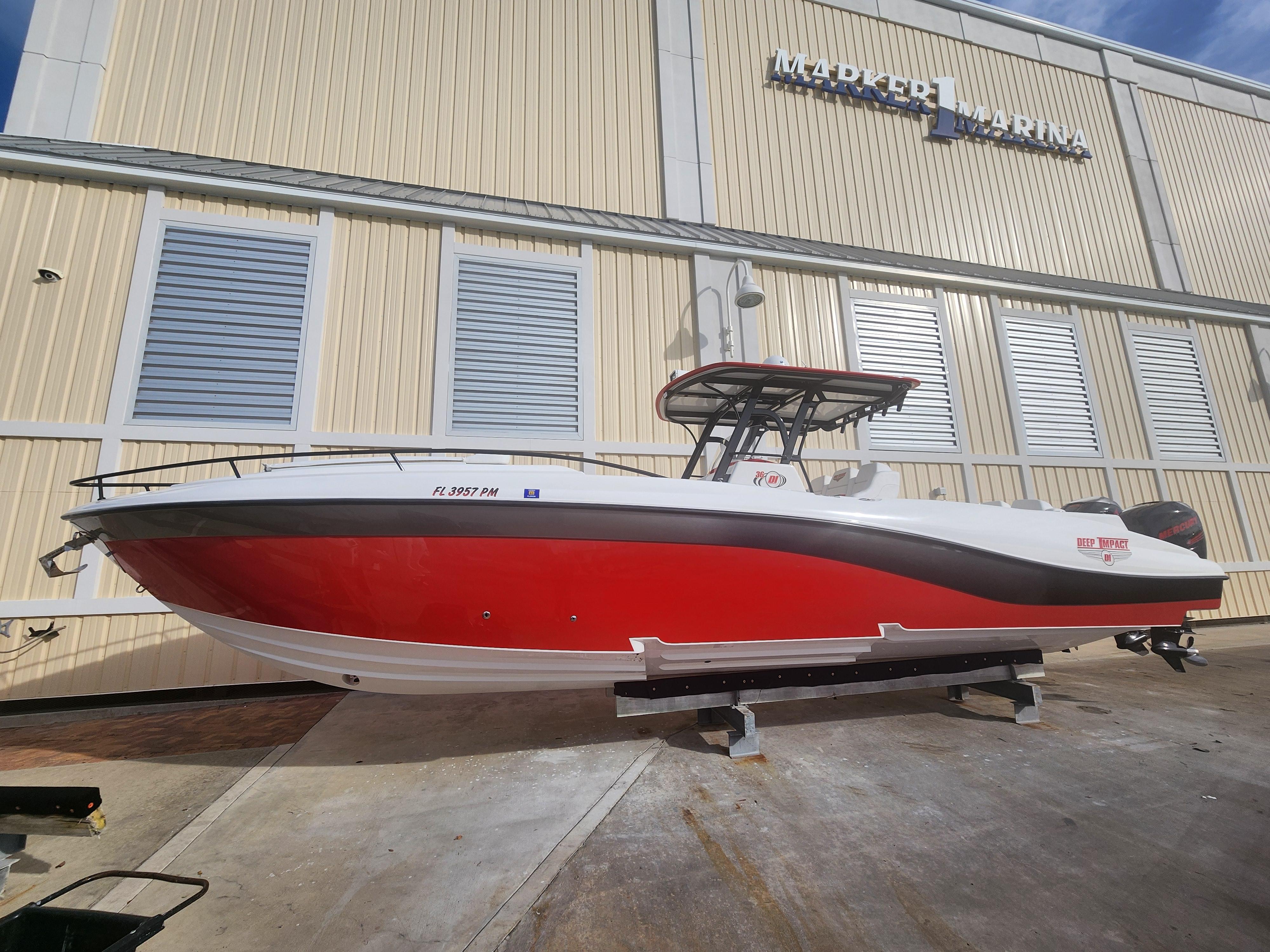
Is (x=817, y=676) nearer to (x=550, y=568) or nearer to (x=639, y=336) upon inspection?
(x=550, y=568)

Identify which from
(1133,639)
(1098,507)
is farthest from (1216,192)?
(1133,639)

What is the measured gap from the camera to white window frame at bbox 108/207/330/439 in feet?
11.1

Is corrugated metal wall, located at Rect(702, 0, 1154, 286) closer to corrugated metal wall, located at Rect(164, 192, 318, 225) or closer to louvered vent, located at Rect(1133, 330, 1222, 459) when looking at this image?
louvered vent, located at Rect(1133, 330, 1222, 459)

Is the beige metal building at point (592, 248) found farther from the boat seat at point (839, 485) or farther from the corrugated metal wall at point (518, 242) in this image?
the boat seat at point (839, 485)

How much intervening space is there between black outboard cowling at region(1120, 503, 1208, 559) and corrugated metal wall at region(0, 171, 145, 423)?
279 inches

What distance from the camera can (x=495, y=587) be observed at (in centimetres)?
194

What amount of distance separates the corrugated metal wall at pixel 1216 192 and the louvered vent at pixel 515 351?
8.96 metres

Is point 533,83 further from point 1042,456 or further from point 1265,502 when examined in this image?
point 1265,502

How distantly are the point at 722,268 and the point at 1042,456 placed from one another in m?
3.98

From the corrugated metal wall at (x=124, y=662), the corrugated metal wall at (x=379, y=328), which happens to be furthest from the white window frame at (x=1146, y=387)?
the corrugated metal wall at (x=124, y=662)

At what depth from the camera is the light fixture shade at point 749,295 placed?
4.25 metres

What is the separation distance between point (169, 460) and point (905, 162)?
26.5 ft

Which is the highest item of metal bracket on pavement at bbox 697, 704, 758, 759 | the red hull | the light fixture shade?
the light fixture shade

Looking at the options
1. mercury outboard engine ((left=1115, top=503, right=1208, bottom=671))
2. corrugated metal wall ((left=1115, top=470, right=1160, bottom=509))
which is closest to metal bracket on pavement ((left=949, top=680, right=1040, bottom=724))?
Result: mercury outboard engine ((left=1115, top=503, right=1208, bottom=671))
